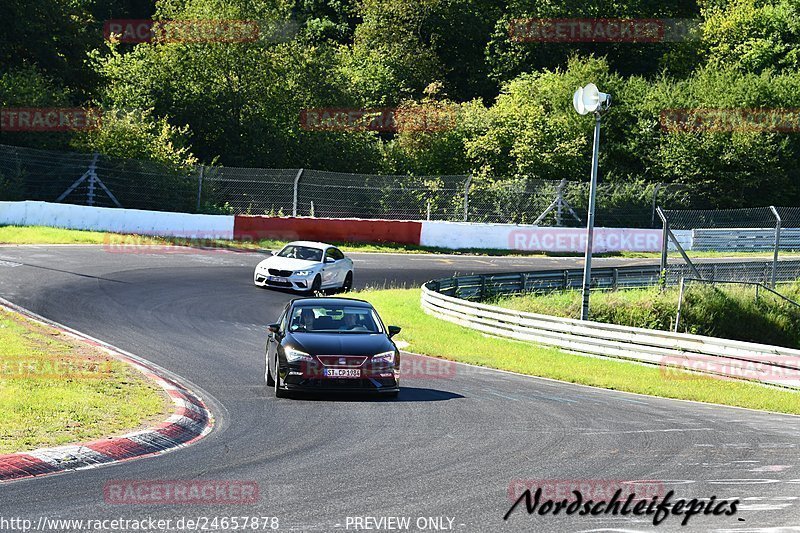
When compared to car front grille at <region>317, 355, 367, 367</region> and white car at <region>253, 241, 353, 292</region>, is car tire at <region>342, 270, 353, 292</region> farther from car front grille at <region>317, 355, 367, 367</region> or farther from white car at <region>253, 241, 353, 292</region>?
car front grille at <region>317, 355, 367, 367</region>

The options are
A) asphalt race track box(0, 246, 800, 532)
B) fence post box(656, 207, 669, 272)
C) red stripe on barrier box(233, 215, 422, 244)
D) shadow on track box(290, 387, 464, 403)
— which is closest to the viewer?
asphalt race track box(0, 246, 800, 532)

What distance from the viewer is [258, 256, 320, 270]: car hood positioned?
89.9ft

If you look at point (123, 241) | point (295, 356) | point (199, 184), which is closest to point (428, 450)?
point (295, 356)

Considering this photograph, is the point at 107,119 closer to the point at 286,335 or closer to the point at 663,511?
the point at 286,335

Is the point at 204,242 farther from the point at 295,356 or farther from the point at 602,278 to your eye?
the point at 295,356

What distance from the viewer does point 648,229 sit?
44.1 meters

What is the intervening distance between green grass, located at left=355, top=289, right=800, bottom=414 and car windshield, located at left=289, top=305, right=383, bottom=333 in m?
4.51

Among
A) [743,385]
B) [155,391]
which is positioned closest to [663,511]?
[155,391]

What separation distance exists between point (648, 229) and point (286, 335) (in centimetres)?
3177

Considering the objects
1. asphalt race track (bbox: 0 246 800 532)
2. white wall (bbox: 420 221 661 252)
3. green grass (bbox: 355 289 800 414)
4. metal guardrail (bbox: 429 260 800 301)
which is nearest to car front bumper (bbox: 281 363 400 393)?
asphalt race track (bbox: 0 246 800 532)

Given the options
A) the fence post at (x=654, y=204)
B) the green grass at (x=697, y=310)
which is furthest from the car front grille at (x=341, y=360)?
the fence post at (x=654, y=204)

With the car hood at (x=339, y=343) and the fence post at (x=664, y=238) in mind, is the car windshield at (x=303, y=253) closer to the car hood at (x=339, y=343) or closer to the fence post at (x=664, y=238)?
the fence post at (x=664, y=238)

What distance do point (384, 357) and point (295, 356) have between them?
3.88ft

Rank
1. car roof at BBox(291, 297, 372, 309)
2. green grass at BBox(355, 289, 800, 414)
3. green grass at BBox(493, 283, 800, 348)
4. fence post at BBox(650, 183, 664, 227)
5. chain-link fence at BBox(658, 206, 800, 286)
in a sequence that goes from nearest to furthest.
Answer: car roof at BBox(291, 297, 372, 309) < green grass at BBox(355, 289, 800, 414) < green grass at BBox(493, 283, 800, 348) < chain-link fence at BBox(658, 206, 800, 286) < fence post at BBox(650, 183, 664, 227)
